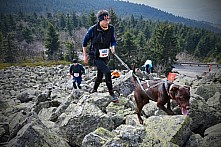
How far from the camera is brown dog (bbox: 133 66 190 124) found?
4.59 m

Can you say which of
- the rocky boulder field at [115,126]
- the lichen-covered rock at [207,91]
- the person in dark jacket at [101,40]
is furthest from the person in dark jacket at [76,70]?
the lichen-covered rock at [207,91]

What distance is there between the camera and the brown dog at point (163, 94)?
459 cm

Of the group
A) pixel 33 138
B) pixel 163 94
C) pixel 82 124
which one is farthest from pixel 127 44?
pixel 33 138

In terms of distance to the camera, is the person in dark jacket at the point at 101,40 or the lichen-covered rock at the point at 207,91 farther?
the lichen-covered rock at the point at 207,91

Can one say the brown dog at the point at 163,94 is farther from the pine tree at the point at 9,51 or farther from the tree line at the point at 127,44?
the pine tree at the point at 9,51

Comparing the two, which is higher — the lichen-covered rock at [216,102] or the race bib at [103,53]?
the race bib at [103,53]

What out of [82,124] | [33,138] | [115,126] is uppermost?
[33,138]

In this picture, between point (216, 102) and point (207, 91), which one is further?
point (207, 91)

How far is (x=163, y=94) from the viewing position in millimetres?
5090

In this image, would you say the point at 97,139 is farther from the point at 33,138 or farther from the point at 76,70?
the point at 76,70

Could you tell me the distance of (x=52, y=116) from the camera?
7383 millimetres

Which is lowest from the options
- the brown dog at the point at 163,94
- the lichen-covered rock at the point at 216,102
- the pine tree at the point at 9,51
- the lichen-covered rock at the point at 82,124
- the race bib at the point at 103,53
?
the pine tree at the point at 9,51

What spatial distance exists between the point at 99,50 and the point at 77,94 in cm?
261

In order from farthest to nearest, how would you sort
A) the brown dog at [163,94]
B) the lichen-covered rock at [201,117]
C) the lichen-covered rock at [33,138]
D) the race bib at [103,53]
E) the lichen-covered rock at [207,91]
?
the lichen-covered rock at [207,91] → the race bib at [103,53] → the lichen-covered rock at [201,117] → the brown dog at [163,94] → the lichen-covered rock at [33,138]
